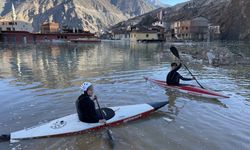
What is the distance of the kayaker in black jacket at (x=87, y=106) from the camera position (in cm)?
842

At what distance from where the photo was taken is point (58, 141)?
8562 mm

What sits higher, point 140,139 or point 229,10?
point 229,10

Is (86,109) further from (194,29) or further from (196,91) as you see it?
(194,29)

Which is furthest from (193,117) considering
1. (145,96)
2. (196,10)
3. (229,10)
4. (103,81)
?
(196,10)

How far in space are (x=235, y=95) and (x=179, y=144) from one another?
6.95 metres

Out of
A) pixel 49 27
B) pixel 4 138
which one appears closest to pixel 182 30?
pixel 49 27

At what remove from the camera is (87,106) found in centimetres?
868

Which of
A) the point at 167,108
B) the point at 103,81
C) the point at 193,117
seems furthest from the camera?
the point at 103,81

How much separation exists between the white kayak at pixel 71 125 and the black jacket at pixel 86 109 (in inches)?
6.7

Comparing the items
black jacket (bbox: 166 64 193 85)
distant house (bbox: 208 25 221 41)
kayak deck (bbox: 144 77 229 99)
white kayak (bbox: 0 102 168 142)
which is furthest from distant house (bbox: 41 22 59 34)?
white kayak (bbox: 0 102 168 142)

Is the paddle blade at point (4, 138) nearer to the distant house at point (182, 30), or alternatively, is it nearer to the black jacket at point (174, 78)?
the black jacket at point (174, 78)

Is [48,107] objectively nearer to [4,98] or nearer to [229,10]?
[4,98]

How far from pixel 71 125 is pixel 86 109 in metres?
0.78

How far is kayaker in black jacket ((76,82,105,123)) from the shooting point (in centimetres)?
842
